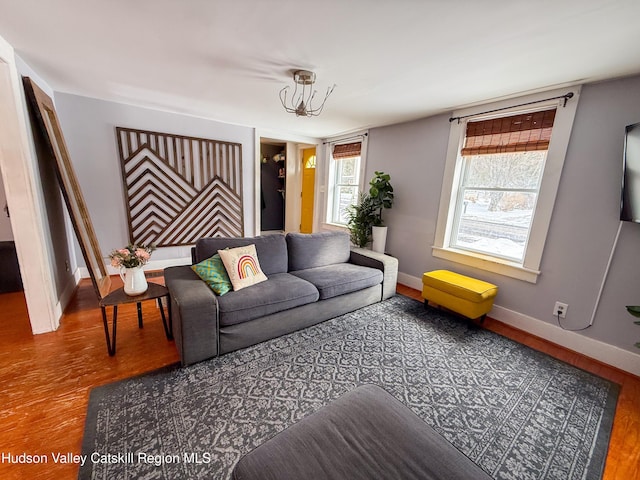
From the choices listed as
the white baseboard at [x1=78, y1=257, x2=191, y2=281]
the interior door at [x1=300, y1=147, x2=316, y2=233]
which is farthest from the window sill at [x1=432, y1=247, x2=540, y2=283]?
the white baseboard at [x1=78, y1=257, x2=191, y2=281]

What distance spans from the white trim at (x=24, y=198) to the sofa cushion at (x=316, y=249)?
82.1 inches

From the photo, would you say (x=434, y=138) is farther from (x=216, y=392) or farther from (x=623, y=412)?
(x=216, y=392)

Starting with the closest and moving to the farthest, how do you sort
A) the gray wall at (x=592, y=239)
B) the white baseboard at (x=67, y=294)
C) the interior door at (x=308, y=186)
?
the gray wall at (x=592, y=239) < the white baseboard at (x=67, y=294) < the interior door at (x=308, y=186)

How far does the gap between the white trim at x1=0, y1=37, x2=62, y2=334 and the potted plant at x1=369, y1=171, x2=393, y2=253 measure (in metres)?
3.45

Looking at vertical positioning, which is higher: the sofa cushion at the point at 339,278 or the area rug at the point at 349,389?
the sofa cushion at the point at 339,278

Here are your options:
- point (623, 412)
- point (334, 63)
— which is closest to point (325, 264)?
point (334, 63)

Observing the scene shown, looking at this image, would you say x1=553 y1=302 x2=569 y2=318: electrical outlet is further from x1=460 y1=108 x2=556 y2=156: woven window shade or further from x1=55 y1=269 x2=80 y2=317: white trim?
x1=55 y1=269 x2=80 y2=317: white trim

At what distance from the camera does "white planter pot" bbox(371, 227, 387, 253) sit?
3758 millimetres

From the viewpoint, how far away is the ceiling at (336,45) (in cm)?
138

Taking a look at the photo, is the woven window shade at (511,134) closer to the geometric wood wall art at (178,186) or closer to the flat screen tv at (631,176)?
the flat screen tv at (631,176)

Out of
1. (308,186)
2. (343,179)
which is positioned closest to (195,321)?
(343,179)

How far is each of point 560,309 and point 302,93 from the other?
3209mm

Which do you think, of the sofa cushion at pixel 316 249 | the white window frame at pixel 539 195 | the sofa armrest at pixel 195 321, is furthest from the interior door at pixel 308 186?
the sofa armrest at pixel 195 321

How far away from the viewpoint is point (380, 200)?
12.3 feet
